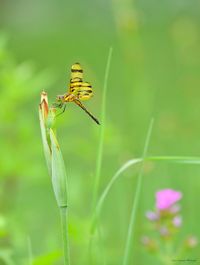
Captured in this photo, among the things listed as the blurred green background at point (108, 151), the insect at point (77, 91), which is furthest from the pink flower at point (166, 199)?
the insect at point (77, 91)

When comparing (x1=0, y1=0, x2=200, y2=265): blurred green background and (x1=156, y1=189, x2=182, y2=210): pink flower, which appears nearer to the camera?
(x1=156, y1=189, x2=182, y2=210): pink flower

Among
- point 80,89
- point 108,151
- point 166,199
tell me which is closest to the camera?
point 80,89

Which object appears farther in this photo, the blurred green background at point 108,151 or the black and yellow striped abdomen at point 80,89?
the blurred green background at point 108,151

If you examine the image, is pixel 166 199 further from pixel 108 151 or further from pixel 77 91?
pixel 108 151

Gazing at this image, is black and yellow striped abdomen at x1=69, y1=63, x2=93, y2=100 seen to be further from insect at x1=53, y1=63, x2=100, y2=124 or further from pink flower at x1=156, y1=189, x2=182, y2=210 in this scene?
pink flower at x1=156, y1=189, x2=182, y2=210

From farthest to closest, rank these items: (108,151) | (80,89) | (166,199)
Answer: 1. (108,151)
2. (166,199)
3. (80,89)

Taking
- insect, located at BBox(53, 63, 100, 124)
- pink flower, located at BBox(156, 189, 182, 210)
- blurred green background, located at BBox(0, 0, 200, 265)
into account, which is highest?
blurred green background, located at BBox(0, 0, 200, 265)

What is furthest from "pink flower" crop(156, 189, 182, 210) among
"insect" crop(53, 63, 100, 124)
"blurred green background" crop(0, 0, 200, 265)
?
"insect" crop(53, 63, 100, 124)

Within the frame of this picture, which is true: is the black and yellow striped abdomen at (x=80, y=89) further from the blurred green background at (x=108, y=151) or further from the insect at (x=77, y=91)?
the blurred green background at (x=108, y=151)

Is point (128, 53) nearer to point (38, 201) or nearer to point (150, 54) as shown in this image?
point (38, 201)

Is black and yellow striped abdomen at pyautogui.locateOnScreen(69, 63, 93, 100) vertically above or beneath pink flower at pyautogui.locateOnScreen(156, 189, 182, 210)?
beneath

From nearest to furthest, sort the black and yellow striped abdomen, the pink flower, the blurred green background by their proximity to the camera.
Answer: the black and yellow striped abdomen, the pink flower, the blurred green background

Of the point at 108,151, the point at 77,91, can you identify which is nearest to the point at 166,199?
the point at 77,91
